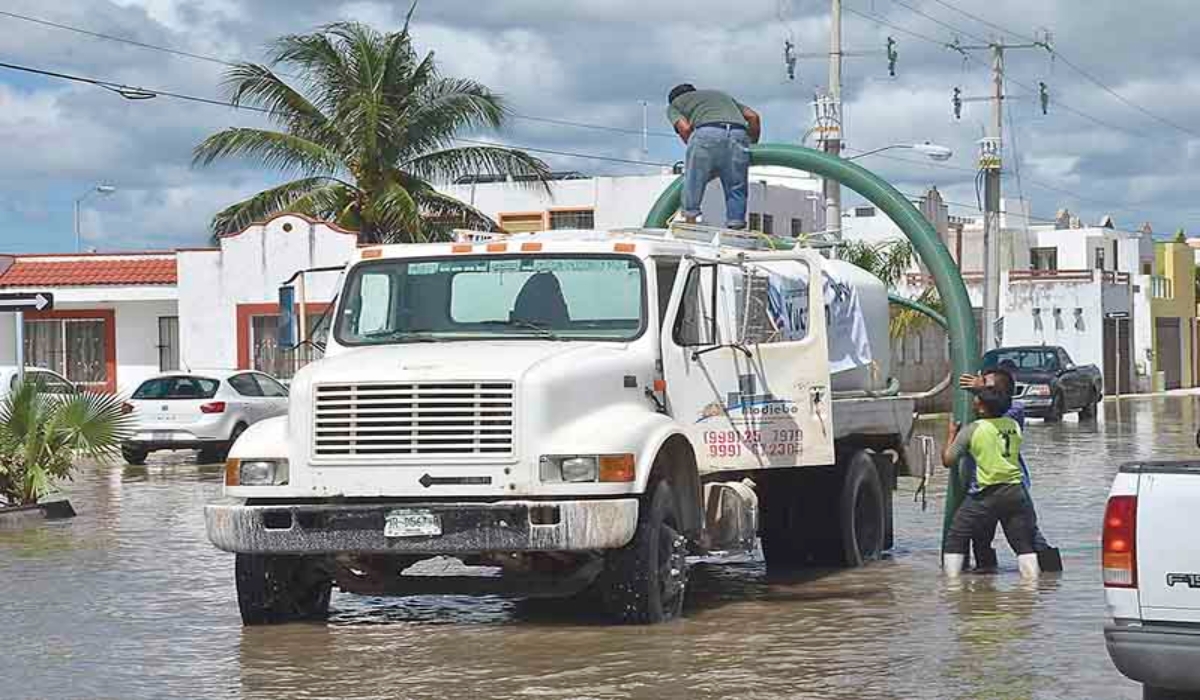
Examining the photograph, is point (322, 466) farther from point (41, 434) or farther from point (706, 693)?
point (41, 434)

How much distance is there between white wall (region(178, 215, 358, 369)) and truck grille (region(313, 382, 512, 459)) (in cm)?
2809

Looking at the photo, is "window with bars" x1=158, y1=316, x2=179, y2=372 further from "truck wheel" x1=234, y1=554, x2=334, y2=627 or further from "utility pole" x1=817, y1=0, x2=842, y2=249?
"truck wheel" x1=234, y1=554, x2=334, y2=627

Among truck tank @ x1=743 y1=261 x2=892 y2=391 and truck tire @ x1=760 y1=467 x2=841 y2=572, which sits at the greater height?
truck tank @ x1=743 y1=261 x2=892 y2=391

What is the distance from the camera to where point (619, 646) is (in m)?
11.5

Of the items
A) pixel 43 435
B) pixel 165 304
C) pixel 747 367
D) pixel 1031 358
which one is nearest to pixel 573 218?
pixel 165 304

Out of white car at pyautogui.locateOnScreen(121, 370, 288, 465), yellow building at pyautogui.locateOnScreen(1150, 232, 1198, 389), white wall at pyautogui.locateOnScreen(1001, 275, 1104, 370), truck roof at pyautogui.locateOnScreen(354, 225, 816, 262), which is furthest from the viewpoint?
yellow building at pyautogui.locateOnScreen(1150, 232, 1198, 389)

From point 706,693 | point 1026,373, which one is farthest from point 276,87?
point 706,693

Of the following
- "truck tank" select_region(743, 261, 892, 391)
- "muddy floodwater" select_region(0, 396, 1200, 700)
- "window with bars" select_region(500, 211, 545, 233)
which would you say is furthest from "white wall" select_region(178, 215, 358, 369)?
"truck tank" select_region(743, 261, 892, 391)

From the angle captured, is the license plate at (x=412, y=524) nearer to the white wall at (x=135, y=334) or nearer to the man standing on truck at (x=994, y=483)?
the man standing on truck at (x=994, y=483)

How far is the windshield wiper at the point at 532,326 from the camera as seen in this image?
41.5 feet

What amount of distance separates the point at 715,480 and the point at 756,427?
44cm

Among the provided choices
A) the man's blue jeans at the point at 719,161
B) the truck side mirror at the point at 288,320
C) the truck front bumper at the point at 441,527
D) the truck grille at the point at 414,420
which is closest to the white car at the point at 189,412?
the man's blue jeans at the point at 719,161

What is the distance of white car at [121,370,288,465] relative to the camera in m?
30.5

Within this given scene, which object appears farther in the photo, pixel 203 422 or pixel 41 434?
pixel 203 422
